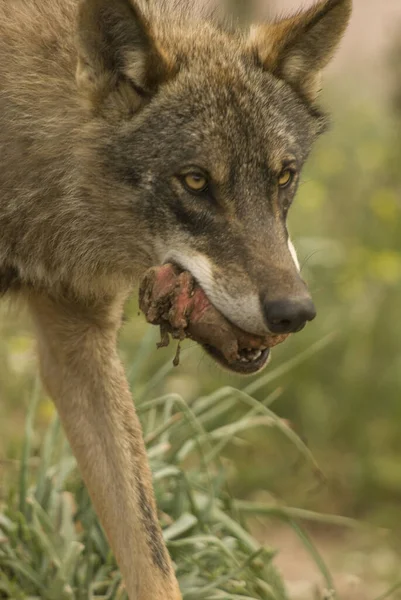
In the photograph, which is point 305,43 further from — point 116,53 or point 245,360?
point 245,360

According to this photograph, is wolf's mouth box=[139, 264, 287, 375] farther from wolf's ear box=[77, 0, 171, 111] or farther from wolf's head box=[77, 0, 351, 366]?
wolf's ear box=[77, 0, 171, 111]

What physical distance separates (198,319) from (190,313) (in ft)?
0.12

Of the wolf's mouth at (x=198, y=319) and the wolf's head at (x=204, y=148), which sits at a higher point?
the wolf's head at (x=204, y=148)

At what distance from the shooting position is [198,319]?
13.6ft

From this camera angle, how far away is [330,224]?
9000mm

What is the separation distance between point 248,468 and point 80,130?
3.54 metres

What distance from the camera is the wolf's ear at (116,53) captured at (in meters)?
4.12

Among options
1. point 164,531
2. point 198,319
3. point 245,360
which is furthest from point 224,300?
point 164,531

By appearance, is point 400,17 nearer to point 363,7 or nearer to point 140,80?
point 140,80

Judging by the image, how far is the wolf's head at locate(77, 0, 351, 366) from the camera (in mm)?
4059

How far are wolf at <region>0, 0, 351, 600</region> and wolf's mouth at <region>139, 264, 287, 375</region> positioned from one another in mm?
36

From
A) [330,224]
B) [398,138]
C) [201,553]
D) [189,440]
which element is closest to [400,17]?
[398,138]

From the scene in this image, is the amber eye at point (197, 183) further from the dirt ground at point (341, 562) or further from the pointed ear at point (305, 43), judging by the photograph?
the dirt ground at point (341, 562)

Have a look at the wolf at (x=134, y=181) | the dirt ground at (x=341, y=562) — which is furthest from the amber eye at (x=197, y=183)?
the dirt ground at (x=341, y=562)
